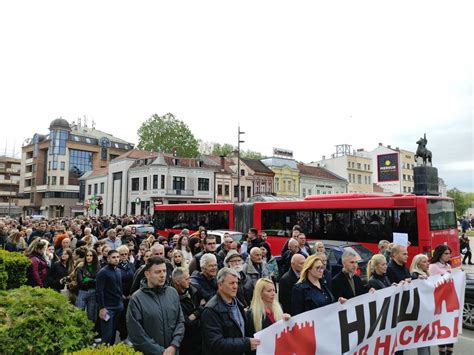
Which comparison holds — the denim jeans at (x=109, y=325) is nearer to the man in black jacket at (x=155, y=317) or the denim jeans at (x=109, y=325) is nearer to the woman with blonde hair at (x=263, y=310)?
the man in black jacket at (x=155, y=317)

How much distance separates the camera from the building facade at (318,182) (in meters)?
67.2

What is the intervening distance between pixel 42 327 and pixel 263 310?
6.93 ft

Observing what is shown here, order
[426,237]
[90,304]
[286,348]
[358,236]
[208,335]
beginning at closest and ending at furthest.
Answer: [208,335], [286,348], [90,304], [426,237], [358,236]

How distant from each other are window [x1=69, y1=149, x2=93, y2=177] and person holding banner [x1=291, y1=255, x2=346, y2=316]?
272ft

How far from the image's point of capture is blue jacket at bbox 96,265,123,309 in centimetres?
592

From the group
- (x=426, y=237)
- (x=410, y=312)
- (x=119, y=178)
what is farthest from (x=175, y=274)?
(x=119, y=178)

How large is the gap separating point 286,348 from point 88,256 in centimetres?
424

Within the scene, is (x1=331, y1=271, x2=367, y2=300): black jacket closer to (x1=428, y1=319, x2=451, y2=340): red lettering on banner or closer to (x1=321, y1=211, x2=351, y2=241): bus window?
(x1=428, y1=319, x2=451, y2=340): red lettering on banner

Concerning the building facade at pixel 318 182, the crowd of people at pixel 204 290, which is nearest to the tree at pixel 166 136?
the building facade at pixel 318 182

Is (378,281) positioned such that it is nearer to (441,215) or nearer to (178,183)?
(441,215)

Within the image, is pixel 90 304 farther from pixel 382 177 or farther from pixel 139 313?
pixel 382 177

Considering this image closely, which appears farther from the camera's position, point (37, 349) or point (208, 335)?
point (208, 335)

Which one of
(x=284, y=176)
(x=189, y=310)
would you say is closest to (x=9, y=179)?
(x=284, y=176)

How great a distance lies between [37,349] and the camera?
304cm
